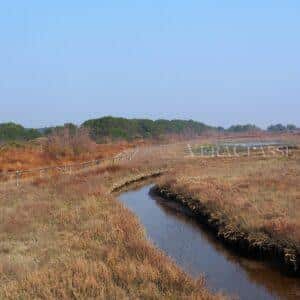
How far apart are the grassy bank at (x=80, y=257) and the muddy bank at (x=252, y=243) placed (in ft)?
10.5

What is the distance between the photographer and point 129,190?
32375mm

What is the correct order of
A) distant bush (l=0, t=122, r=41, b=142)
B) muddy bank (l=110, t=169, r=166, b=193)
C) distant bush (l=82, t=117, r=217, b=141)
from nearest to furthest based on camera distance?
1. muddy bank (l=110, t=169, r=166, b=193)
2. distant bush (l=0, t=122, r=41, b=142)
3. distant bush (l=82, t=117, r=217, b=141)

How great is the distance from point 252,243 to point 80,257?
583cm

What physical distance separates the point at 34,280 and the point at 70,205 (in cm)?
1068

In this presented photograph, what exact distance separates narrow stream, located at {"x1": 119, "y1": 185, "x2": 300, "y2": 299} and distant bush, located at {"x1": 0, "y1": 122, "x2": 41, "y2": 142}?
68195mm

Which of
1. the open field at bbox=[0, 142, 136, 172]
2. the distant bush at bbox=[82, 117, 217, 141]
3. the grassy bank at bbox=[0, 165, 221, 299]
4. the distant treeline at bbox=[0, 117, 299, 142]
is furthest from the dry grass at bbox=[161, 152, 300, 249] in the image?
the distant bush at bbox=[82, 117, 217, 141]

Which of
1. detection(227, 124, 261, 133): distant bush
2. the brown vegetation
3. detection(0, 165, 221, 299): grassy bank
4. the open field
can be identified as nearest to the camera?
detection(0, 165, 221, 299): grassy bank

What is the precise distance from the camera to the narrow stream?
12.0 m

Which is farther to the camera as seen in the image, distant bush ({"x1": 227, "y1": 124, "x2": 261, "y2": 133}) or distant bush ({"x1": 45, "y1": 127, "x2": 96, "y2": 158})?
distant bush ({"x1": 227, "y1": 124, "x2": 261, "y2": 133})

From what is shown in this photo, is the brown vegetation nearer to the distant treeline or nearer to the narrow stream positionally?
the distant treeline

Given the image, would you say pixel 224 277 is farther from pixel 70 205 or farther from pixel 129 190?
pixel 129 190

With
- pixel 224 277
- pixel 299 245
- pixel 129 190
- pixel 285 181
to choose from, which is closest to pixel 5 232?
pixel 224 277

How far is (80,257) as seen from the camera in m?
11.6

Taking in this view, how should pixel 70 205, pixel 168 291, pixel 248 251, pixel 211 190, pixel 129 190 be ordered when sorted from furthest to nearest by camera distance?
pixel 129 190 < pixel 211 190 < pixel 70 205 < pixel 248 251 < pixel 168 291
